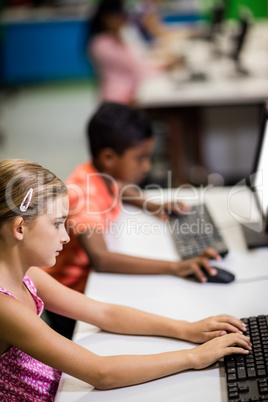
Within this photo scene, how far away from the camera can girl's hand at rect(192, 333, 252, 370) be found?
1108mm

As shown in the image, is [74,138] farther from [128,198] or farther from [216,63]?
[128,198]

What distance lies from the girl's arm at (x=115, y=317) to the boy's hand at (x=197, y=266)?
9.7 inches

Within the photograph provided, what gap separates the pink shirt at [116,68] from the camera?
3590 mm

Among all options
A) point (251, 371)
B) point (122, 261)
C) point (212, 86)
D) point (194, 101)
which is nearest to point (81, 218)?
point (122, 261)

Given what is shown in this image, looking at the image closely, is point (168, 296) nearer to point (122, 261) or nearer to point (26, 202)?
point (122, 261)

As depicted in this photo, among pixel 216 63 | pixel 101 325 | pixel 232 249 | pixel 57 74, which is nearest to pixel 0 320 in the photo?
pixel 101 325

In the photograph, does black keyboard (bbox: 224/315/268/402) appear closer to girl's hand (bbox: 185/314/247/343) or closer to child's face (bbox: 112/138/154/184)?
girl's hand (bbox: 185/314/247/343)

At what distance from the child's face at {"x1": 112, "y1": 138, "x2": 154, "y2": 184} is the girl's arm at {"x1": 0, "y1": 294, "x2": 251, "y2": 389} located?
73cm

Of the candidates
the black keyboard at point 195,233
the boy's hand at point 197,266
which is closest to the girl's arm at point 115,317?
the boy's hand at point 197,266

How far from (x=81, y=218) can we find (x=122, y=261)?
0.54 feet

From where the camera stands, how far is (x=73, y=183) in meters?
1.67

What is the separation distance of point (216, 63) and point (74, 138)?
4.66 ft

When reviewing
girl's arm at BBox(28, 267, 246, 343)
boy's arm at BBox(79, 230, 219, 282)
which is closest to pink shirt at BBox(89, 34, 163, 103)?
boy's arm at BBox(79, 230, 219, 282)

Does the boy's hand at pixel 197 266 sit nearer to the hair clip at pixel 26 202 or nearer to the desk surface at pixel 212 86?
the hair clip at pixel 26 202
